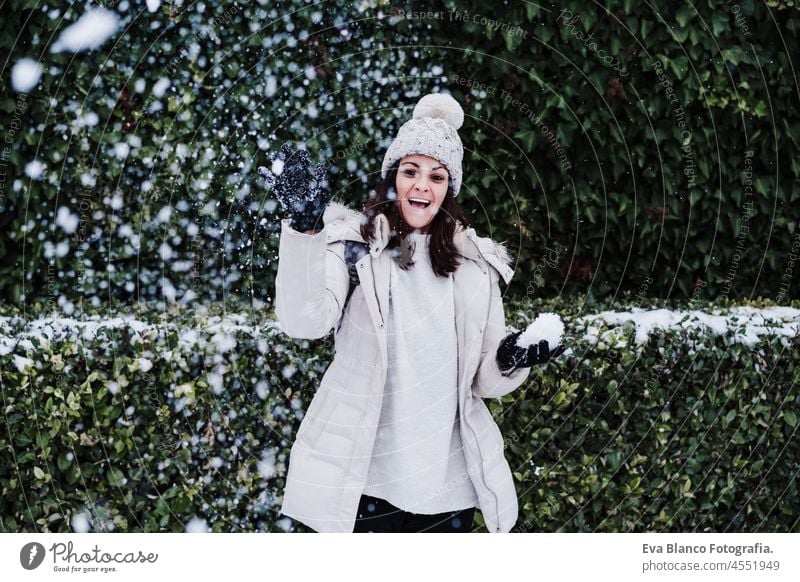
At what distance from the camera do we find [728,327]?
3.08 meters

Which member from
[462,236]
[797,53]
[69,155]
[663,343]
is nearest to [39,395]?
[69,155]

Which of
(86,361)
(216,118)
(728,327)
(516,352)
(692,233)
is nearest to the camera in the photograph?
(516,352)

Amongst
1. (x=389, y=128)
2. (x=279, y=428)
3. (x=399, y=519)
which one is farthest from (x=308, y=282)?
(x=389, y=128)

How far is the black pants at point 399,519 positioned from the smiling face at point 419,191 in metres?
0.79

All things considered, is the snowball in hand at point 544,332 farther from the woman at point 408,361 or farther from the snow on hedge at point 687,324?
the snow on hedge at point 687,324

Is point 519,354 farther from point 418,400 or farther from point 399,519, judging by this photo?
point 399,519

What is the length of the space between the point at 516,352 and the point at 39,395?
6.00 feet

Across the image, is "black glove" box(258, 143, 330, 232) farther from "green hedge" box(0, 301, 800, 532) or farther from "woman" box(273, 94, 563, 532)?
"green hedge" box(0, 301, 800, 532)

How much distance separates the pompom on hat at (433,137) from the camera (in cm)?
217

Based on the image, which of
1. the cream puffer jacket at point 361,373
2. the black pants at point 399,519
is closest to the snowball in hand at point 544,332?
the cream puffer jacket at point 361,373

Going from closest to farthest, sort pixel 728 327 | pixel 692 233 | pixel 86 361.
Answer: pixel 86 361 < pixel 728 327 < pixel 692 233

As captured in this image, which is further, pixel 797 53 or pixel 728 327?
pixel 797 53

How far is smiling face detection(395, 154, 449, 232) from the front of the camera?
2.20 m

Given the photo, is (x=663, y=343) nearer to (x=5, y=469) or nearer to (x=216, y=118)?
(x=216, y=118)
